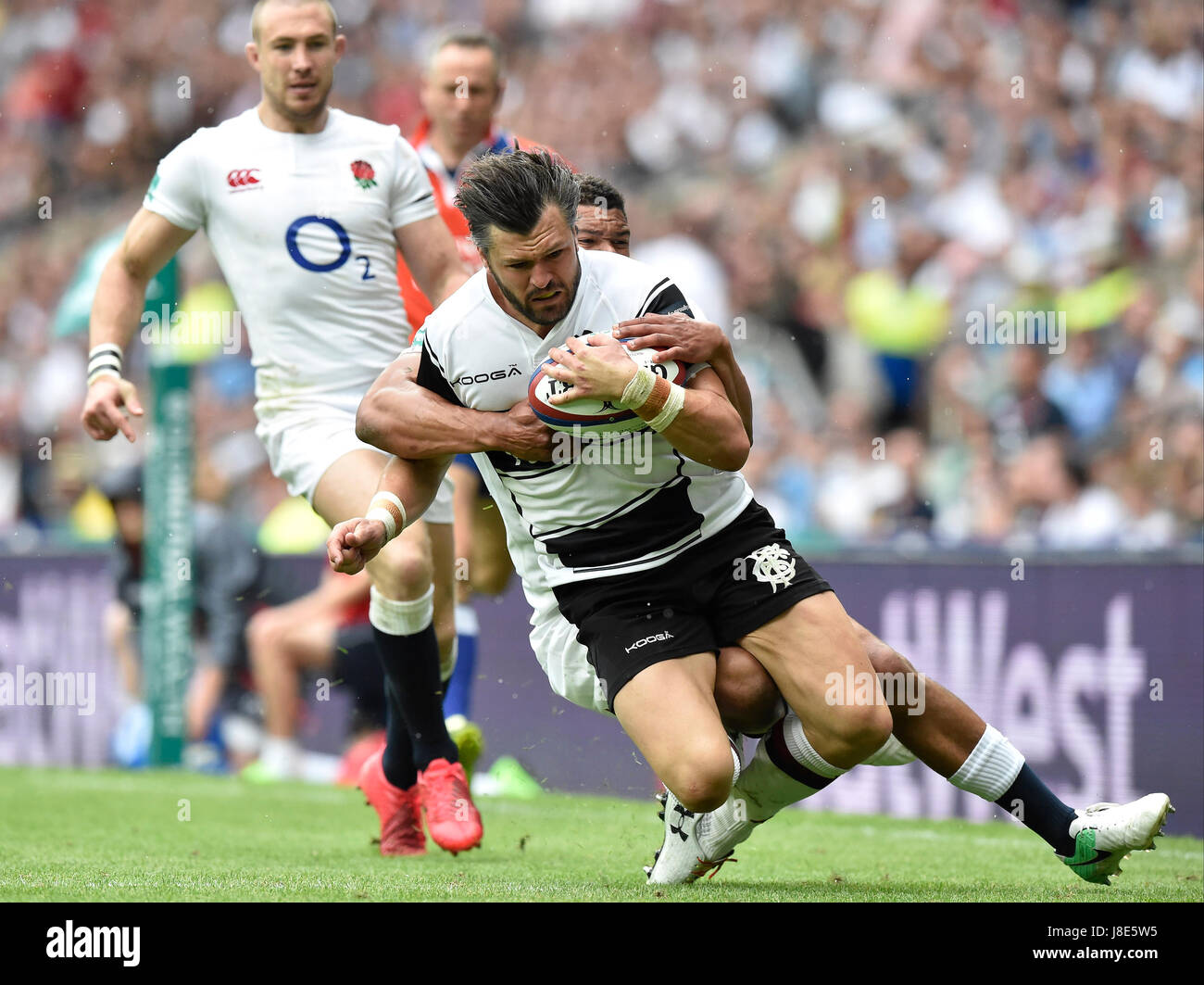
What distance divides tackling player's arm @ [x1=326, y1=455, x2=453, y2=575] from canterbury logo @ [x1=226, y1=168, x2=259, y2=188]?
5.37 ft

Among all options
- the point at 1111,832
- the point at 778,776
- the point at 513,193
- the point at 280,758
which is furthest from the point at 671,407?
the point at 280,758

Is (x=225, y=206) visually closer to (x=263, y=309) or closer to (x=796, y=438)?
(x=263, y=309)

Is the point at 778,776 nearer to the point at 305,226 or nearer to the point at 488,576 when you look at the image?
the point at 305,226

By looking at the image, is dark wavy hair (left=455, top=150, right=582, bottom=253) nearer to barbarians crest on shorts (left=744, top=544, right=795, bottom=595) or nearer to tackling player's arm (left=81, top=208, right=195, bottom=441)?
barbarians crest on shorts (left=744, top=544, right=795, bottom=595)

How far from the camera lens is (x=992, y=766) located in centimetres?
491

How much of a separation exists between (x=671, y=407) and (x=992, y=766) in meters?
1.43

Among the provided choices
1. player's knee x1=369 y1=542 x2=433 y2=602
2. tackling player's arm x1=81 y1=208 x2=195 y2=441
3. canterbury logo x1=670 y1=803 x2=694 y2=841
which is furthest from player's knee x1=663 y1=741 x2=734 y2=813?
tackling player's arm x1=81 y1=208 x2=195 y2=441

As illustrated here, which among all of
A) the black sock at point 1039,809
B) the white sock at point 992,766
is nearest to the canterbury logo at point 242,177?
the white sock at point 992,766

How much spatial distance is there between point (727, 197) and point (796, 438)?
2428 mm

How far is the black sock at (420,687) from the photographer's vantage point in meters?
5.89

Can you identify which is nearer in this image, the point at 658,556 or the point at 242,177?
the point at 658,556

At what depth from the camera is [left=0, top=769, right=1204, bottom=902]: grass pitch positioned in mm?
4832

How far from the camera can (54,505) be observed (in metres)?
15.2

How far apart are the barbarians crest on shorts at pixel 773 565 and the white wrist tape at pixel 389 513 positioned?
1.02 metres
